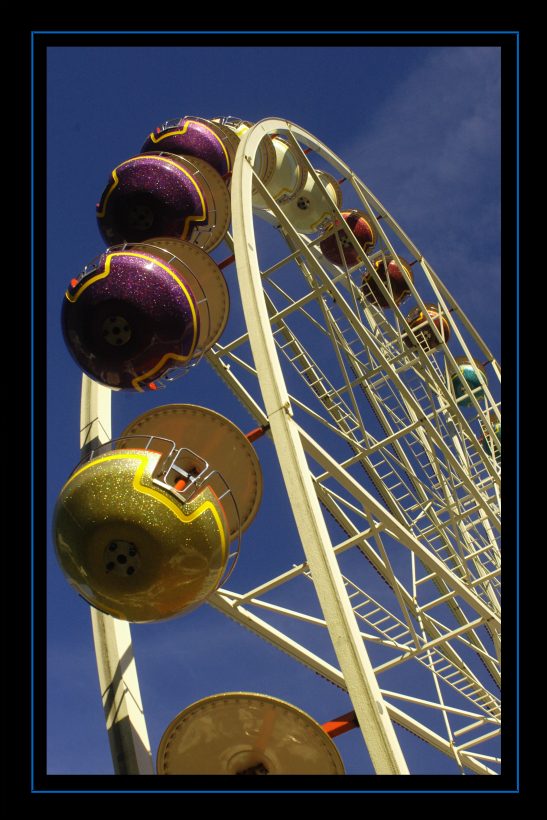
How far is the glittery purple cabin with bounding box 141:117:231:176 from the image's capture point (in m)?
12.0

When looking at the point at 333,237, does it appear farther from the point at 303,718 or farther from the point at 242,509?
the point at 303,718

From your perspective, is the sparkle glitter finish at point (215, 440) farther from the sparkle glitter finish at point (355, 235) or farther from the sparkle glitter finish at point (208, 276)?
the sparkle glitter finish at point (355, 235)

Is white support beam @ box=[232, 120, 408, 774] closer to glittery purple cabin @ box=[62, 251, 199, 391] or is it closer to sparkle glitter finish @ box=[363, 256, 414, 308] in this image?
glittery purple cabin @ box=[62, 251, 199, 391]

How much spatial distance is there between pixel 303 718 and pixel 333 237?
439 inches

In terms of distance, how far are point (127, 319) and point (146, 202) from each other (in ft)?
9.25

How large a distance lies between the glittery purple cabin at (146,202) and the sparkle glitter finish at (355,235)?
5.82 meters

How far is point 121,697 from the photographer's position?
8.31m

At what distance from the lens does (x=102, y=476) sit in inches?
255
